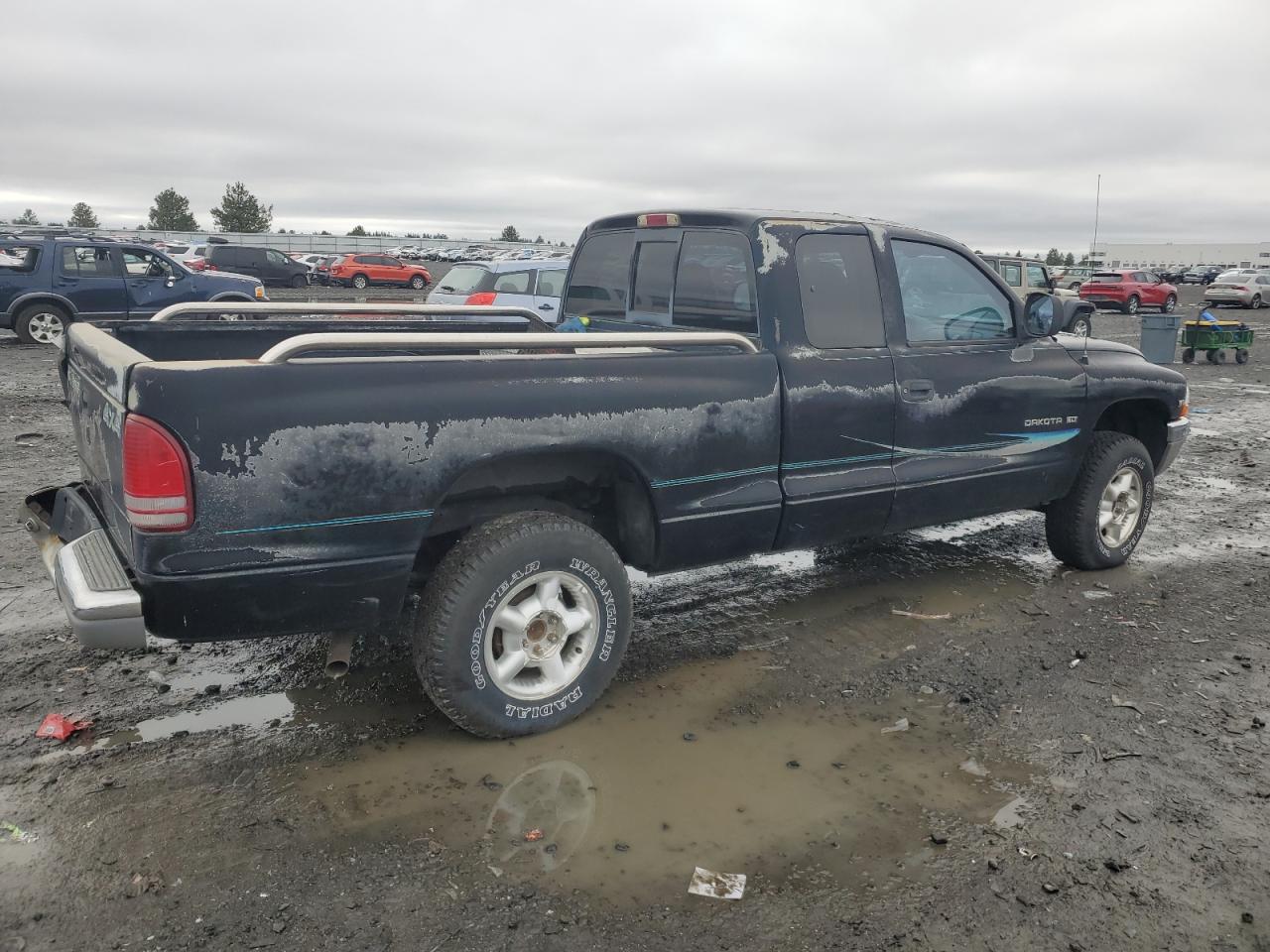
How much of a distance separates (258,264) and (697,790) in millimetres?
34715

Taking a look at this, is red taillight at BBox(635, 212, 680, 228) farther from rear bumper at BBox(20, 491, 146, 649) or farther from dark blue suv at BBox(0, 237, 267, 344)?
dark blue suv at BBox(0, 237, 267, 344)

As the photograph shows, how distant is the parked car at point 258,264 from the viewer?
1294 inches

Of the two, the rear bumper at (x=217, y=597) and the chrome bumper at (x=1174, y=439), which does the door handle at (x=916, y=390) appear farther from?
the rear bumper at (x=217, y=597)

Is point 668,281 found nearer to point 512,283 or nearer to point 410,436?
point 410,436

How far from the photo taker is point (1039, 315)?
5.15 meters

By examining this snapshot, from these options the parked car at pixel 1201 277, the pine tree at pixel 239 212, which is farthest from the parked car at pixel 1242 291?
the pine tree at pixel 239 212

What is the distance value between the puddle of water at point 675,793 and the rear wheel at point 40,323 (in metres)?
15.2

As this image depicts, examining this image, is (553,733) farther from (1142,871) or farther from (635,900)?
(1142,871)

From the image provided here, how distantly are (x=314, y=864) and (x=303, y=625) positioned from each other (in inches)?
29.6

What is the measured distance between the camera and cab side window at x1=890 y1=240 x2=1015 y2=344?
4711 mm

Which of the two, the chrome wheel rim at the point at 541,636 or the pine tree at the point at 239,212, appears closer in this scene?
the chrome wheel rim at the point at 541,636

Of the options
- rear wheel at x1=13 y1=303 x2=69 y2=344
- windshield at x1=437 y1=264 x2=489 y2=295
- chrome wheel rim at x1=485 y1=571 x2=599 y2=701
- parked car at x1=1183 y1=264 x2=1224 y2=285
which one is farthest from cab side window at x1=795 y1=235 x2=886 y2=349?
parked car at x1=1183 y1=264 x2=1224 y2=285

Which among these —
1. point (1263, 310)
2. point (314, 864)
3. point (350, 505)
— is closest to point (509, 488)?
point (350, 505)

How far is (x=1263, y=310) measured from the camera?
3566 centimetres
